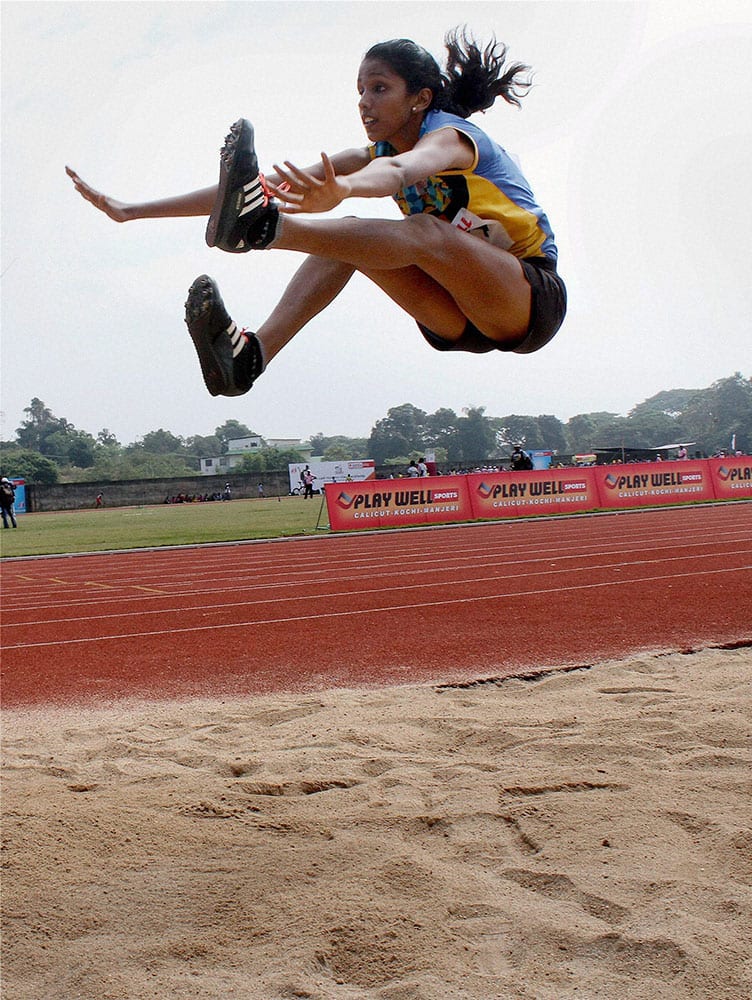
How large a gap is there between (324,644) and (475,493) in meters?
13.5

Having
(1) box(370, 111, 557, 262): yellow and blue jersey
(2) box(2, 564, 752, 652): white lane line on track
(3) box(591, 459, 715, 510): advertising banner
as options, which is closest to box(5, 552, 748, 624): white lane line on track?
(2) box(2, 564, 752, 652): white lane line on track

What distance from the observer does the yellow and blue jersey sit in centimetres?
222

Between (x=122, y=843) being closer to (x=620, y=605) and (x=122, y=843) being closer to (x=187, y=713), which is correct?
(x=187, y=713)

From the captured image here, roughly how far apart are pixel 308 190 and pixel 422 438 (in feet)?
6.45

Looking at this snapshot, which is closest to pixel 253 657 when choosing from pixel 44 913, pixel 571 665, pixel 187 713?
pixel 187 713

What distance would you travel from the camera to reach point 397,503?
20.2 meters

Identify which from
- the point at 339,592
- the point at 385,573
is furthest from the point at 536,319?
the point at 385,573

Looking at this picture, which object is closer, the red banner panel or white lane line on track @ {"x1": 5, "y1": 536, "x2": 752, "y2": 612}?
white lane line on track @ {"x1": 5, "y1": 536, "x2": 752, "y2": 612}

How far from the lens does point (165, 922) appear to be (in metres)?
3.32

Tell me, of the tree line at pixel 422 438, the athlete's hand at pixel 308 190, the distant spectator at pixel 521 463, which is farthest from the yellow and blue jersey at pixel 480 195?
the distant spectator at pixel 521 463

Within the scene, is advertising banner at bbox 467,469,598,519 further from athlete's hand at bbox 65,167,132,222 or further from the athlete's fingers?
the athlete's fingers

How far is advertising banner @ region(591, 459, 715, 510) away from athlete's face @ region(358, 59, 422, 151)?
67.7 ft

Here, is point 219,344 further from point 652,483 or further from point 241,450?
point 652,483

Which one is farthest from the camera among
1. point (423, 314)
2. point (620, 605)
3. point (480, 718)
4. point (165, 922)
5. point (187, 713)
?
point (620, 605)
